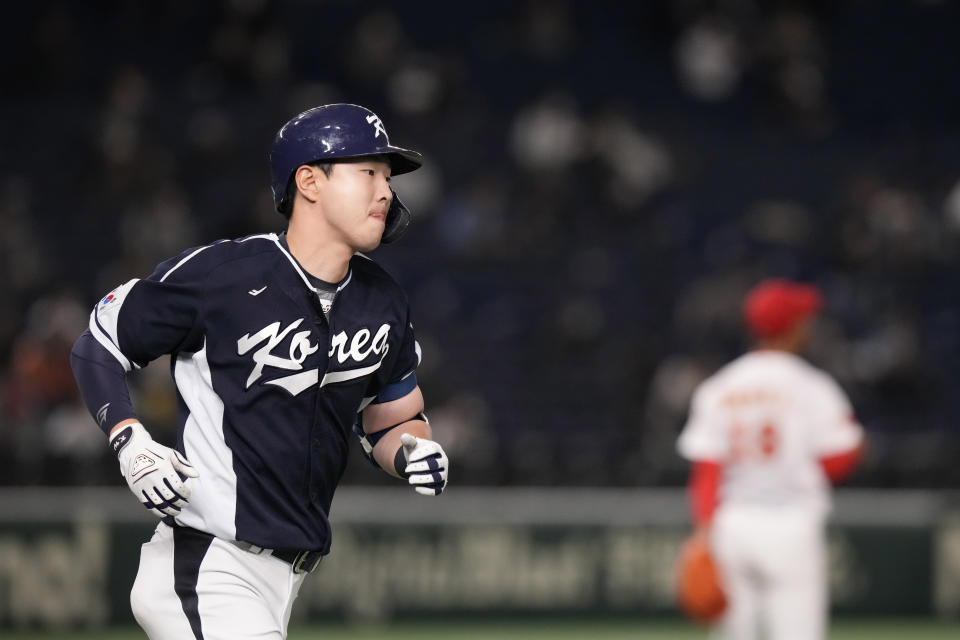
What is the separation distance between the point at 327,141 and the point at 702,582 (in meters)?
3.49

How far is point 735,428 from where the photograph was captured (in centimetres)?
641

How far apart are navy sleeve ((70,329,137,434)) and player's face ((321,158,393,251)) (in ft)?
2.27

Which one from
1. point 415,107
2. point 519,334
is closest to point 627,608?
point 519,334

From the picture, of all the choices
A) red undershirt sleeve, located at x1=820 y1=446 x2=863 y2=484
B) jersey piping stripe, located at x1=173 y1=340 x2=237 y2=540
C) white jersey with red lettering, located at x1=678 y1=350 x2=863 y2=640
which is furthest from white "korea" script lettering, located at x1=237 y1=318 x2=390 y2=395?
red undershirt sleeve, located at x1=820 y1=446 x2=863 y2=484

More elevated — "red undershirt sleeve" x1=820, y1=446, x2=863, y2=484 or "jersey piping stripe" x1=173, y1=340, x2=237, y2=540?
"jersey piping stripe" x1=173, y1=340, x2=237, y2=540

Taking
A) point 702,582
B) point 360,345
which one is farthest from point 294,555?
point 702,582

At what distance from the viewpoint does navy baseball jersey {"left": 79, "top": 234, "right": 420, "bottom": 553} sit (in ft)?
12.5

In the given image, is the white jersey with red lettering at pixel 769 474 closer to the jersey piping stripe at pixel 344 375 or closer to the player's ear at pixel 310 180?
the jersey piping stripe at pixel 344 375

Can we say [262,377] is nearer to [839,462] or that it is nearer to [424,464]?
[424,464]

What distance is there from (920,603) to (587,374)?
363 centimetres

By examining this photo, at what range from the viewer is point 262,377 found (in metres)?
3.88

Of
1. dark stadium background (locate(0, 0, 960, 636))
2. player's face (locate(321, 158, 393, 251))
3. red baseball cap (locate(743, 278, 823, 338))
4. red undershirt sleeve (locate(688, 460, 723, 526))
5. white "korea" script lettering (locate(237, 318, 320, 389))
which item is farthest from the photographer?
dark stadium background (locate(0, 0, 960, 636))

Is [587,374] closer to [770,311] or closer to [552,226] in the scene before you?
[552,226]

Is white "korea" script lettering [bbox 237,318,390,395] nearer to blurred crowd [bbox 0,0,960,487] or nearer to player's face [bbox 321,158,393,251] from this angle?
player's face [bbox 321,158,393,251]
